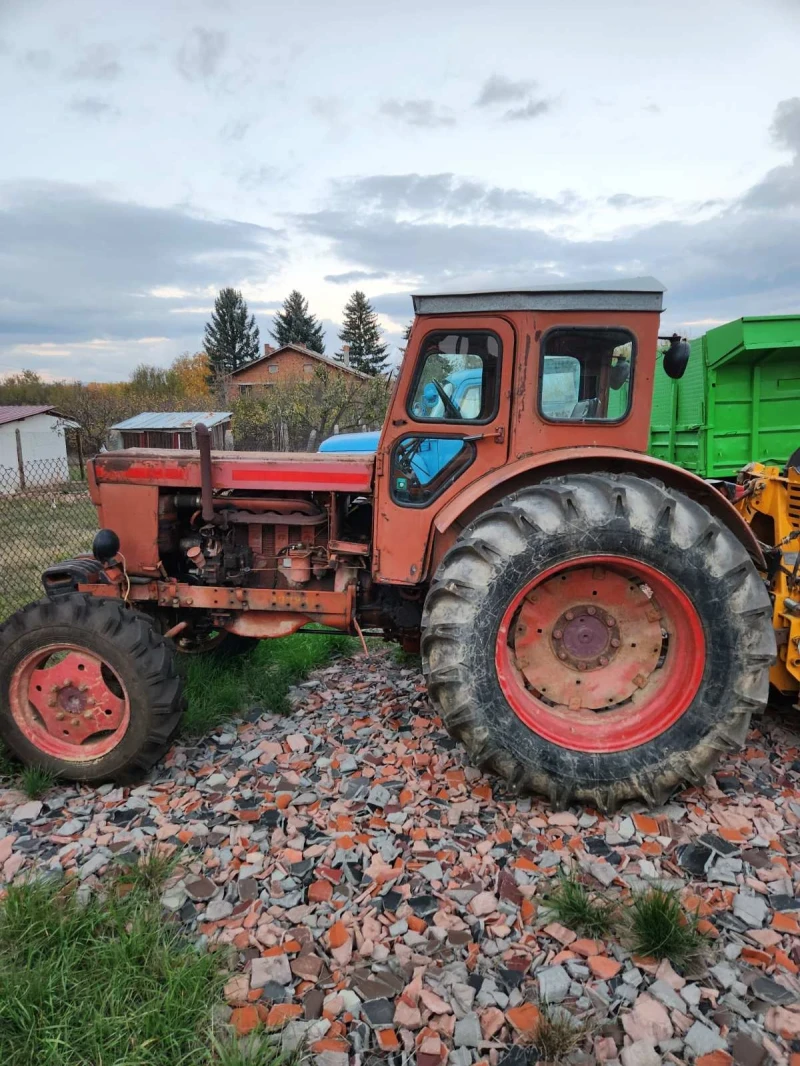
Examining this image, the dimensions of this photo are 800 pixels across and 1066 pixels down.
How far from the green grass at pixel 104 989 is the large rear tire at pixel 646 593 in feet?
4.45

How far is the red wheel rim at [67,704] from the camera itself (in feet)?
10.7

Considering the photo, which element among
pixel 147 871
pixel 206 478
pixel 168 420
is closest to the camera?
pixel 147 871

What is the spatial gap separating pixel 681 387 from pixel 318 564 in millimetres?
5147

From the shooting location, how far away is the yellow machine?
3.21m

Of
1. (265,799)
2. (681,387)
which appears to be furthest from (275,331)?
(265,799)

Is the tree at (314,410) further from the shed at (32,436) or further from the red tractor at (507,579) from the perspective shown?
the red tractor at (507,579)

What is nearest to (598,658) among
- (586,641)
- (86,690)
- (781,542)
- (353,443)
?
(586,641)

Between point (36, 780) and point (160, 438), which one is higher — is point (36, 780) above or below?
below

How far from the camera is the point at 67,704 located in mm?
3299

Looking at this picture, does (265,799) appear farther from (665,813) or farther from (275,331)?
(275,331)

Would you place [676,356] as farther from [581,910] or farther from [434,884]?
[434,884]

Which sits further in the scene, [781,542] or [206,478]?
[206,478]

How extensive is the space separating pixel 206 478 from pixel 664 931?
9.55ft

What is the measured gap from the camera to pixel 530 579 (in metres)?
2.85
